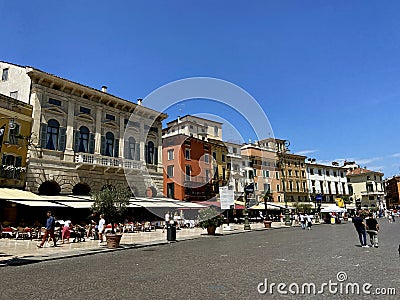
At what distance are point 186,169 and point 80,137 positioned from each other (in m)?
16.6

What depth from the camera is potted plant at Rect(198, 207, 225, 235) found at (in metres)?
22.1

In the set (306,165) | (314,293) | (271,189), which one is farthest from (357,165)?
(314,293)

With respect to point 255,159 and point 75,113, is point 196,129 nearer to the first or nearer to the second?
point 255,159

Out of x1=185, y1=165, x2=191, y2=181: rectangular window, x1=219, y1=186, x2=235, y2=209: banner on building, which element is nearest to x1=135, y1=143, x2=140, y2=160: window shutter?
x1=219, y1=186, x2=235, y2=209: banner on building

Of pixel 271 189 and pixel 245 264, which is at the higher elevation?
pixel 271 189

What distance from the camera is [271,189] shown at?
2308 inches

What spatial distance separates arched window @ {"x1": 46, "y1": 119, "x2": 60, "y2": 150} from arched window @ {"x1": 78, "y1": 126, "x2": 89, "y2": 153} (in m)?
1.95

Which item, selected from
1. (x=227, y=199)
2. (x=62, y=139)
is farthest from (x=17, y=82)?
(x=227, y=199)

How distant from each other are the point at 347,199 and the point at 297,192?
1501 centimetres

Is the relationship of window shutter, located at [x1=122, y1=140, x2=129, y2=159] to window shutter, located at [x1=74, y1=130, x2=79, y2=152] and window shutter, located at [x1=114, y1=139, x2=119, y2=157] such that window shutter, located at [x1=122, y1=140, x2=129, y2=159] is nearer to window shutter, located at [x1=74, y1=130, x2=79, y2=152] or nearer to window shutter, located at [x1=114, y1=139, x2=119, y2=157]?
window shutter, located at [x1=114, y1=139, x2=119, y2=157]

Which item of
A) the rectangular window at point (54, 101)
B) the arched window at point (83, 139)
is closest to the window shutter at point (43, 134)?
the rectangular window at point (54, 101)

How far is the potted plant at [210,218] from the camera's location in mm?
22094

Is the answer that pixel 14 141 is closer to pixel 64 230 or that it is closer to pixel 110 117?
pixel 64 230

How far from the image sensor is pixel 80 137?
2645 centimetres
